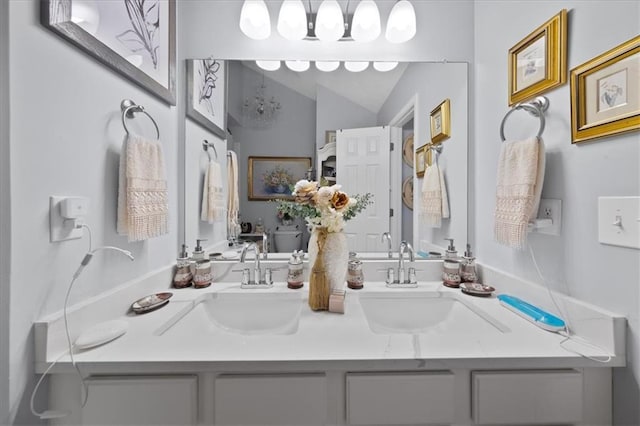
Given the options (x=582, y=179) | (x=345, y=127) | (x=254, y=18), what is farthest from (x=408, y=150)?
(x=254, y=18)

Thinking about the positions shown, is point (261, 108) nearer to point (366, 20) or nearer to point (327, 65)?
point (327, 65)

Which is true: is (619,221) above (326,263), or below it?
above

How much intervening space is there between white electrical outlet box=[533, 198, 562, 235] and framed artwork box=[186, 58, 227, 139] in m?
1.28

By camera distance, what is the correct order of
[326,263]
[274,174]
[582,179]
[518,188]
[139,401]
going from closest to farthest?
[139,401]
[582,179]
[518,188]
[326,263]
[274,174]

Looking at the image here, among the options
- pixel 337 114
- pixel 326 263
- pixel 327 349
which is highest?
pixel 337 114

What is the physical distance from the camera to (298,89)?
1.29 m

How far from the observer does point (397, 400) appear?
639 millimetres

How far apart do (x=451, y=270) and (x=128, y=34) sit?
4.94 feet

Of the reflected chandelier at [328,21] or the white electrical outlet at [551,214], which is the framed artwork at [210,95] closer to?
the reflected chandelier at [328,21]

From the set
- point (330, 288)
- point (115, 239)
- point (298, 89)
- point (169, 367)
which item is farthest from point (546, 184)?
point (115, 239)

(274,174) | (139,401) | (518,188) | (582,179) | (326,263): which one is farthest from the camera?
(274,174)

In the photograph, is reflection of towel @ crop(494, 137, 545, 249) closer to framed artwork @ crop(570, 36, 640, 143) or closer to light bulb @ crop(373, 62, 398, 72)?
framed artwork @ crop(570, 36, 640, 143)

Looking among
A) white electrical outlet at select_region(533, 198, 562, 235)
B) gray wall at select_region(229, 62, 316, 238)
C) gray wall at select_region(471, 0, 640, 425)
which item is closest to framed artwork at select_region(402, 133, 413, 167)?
gray wall at select_region(471, 0, 640, 425)

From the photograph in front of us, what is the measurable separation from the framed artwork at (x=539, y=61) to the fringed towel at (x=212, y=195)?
125 centimetres
